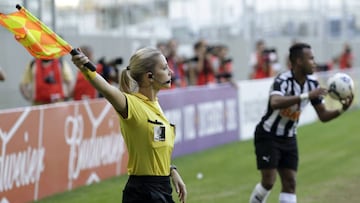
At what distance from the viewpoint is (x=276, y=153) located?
9445mm

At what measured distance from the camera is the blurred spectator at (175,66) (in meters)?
17.7

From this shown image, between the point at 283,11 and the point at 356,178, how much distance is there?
71.5ft

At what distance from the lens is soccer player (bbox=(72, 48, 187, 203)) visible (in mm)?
6242

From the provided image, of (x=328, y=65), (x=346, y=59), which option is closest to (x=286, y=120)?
(x=328, y=65)

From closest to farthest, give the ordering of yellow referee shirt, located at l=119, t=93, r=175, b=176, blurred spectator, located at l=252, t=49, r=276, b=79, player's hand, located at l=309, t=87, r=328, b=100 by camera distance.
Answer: yellow referee shirt, located at l=119, t=93, r=175, b=176
player's hand, located at l=309, t=87, r=328, b=100
blurred spectator, located at l=252, t=49, r=276, b=79

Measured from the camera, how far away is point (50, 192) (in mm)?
12117

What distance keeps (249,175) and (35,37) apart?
30.7 ft

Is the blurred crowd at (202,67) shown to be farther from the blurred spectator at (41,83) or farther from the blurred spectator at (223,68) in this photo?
the blurred spectator at (41,83)

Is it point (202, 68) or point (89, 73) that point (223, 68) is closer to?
point (202, 68)

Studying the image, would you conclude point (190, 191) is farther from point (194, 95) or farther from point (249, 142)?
point (249, 142)

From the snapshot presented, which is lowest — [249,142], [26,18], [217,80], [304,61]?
[249,142]

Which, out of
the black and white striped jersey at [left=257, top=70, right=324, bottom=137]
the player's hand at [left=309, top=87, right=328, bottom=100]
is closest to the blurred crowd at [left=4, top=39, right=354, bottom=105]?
the black and white striped jersey at [left=257, top=70, right=324, bottom=137]

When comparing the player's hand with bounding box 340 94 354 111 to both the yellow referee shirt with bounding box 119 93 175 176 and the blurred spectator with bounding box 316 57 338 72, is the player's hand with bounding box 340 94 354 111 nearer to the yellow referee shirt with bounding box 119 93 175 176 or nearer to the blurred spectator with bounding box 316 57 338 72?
the yellow referee shirt with bounding box 119 93 175 176

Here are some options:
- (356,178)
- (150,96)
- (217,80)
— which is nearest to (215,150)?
(217,80)
